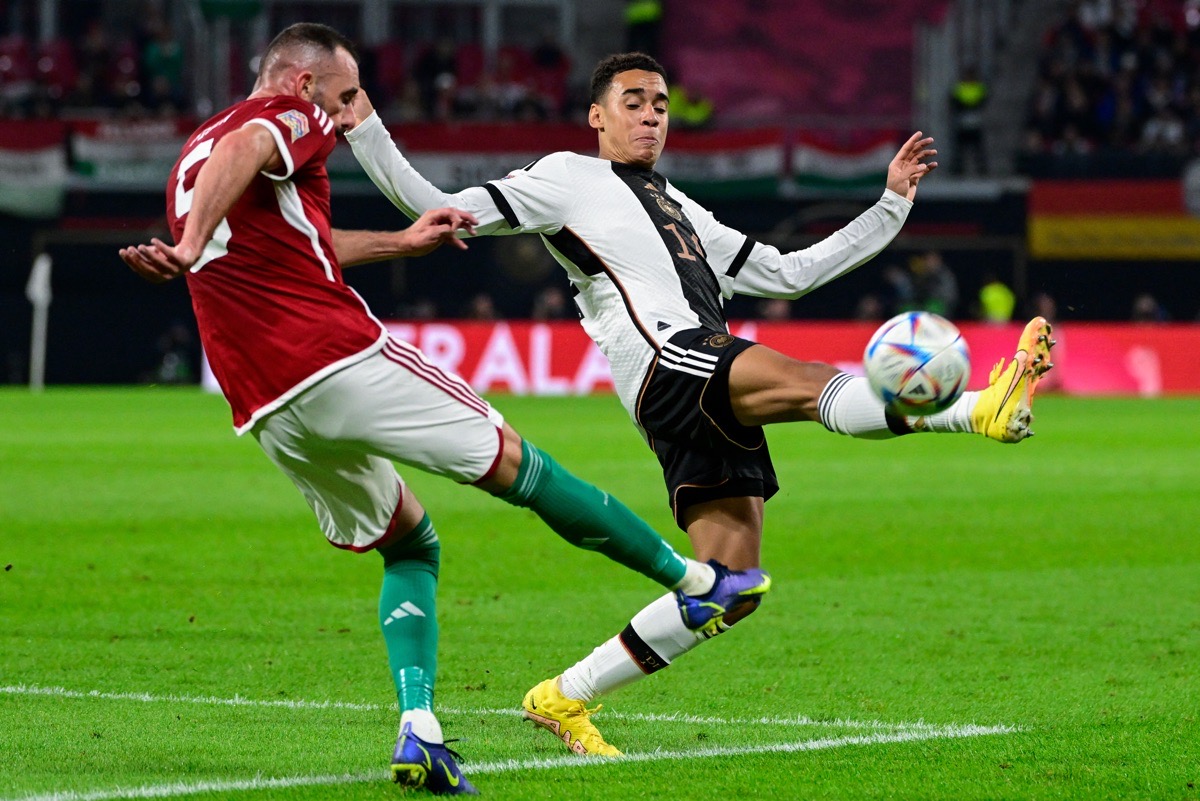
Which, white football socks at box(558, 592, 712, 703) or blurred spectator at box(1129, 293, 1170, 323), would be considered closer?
white football socks at box(558, 592, 712, 703)

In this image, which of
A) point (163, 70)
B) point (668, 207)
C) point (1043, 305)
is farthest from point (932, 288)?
point (668, 207)

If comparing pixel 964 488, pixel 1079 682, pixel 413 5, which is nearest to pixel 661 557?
pixel 1079 682

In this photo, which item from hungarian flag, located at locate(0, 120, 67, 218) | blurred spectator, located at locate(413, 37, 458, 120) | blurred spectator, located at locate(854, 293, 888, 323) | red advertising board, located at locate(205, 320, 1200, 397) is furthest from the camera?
blurred spectator, located at locate(413, 37, 458, 120)

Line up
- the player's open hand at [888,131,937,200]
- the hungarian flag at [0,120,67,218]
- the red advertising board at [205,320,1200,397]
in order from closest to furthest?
the player's open hand at [888,131,937,200]
the red advertising board at [205,320,1200,397]
the hungarian flag at [0,120,67,218]

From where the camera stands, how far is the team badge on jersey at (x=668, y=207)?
5660 mm

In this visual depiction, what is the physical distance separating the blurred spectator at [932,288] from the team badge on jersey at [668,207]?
2255cm

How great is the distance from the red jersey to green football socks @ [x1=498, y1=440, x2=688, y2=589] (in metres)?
0.54

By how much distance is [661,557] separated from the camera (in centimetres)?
474

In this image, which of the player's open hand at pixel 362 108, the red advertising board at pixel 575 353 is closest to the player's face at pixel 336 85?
the player's open hand at pixel 362 108

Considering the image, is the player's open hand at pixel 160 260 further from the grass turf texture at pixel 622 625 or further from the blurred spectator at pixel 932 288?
the blurred spectator at pixel 932 288

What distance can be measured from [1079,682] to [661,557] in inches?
96.4

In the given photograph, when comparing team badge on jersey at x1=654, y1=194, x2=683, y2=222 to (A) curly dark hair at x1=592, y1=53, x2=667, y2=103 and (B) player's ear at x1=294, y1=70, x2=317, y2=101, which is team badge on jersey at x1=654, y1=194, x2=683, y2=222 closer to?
(A) curly dark hair at x1=592, y1=53, x2=667, y2=103

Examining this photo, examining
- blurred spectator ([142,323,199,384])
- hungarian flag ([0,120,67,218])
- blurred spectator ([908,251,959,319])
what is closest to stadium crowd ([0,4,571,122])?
hungarian flag ([0,120,67,218])

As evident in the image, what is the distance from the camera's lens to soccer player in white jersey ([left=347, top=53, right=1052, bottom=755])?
5133 mm
